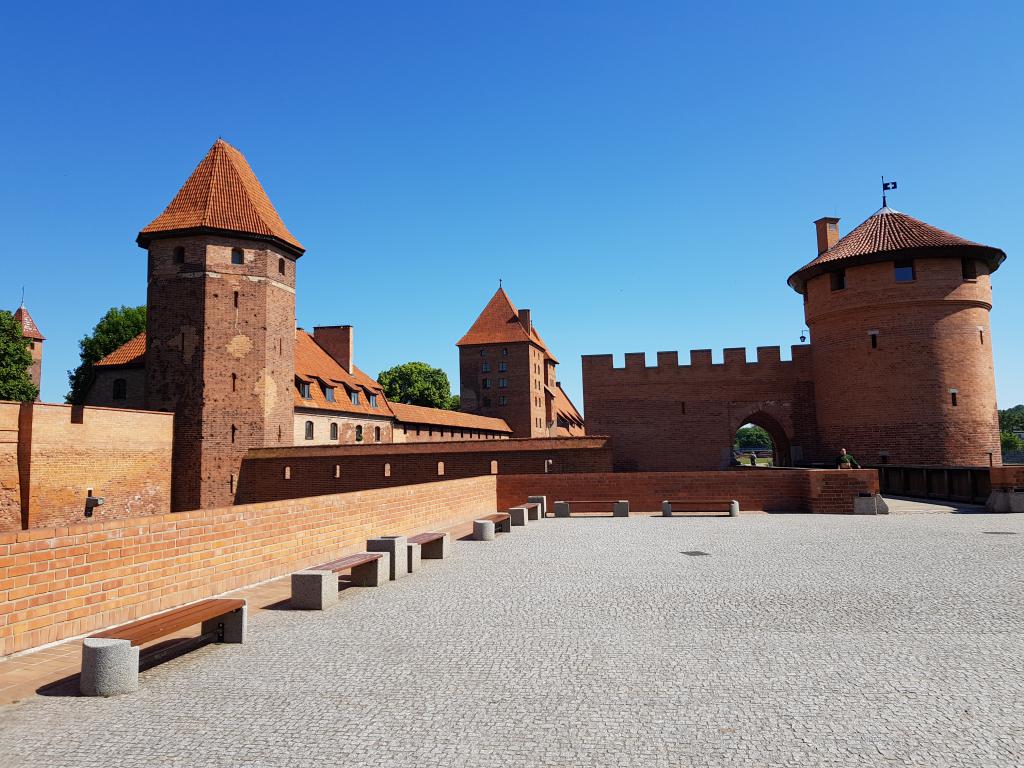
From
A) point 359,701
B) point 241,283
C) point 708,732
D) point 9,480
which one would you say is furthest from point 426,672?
point 241,283

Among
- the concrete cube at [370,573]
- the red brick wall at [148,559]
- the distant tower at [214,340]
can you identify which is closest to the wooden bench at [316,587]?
the concrete cube at [370,573]

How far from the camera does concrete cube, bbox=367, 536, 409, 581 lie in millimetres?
9406

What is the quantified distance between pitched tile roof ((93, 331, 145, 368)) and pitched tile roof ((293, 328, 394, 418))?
272 inches

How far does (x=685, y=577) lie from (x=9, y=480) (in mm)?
19962

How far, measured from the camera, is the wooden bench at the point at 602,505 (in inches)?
714

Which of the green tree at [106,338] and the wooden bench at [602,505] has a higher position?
the green tree at [106,338]

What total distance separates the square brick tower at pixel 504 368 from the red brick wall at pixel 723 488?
39.5m

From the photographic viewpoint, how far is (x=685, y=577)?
896cm

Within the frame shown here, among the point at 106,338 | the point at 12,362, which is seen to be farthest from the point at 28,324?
the point at 12,362

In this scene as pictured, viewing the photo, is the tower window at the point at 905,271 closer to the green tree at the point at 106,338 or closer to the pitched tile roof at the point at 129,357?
the pitched tile roof at the point at 129,357

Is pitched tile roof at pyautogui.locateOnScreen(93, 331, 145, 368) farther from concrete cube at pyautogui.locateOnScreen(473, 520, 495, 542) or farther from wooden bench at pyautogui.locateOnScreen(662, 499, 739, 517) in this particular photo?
wooden bench at pyautogui.locateOnScreen(662, 499, 739, 517)

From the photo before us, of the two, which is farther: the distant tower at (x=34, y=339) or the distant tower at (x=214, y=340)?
the distant tower at (x=34, y=339)

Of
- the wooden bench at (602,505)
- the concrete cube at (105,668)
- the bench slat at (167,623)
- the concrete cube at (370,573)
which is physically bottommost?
the wooden bench at (602,505)

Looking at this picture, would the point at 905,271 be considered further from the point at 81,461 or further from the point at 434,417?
the point at 81,461
